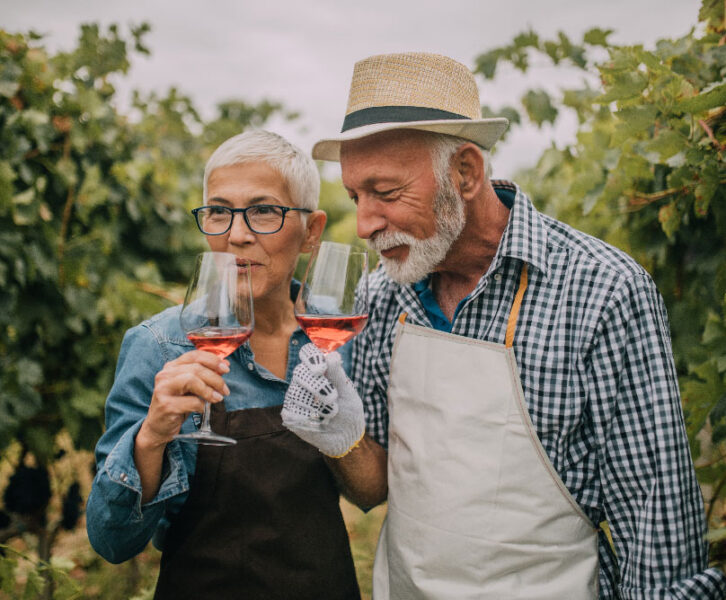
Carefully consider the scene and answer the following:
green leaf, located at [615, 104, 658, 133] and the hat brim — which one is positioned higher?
green leaf, located at [615, 104, 658, 133]

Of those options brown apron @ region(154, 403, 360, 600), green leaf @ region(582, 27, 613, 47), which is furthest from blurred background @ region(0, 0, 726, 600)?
brown apron @ region(154, 403, 360, 600)

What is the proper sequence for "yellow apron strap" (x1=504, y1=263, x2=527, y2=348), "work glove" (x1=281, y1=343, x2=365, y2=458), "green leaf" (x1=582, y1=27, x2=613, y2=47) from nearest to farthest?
"work glove" (x1=281, y1=343, x2=365, y2=458)
"yellow apron strap" (x1=504, y1=263, x2=527, y2=348)
"green leaf" (x1=582, y1=27, x2=613, y2=47)

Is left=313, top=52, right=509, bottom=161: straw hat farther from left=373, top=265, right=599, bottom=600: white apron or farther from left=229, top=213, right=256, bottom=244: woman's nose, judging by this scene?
left=373, top=265, right=599, bottom=600: white apron

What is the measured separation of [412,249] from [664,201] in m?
1.18

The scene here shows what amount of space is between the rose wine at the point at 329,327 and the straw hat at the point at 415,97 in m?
0.55

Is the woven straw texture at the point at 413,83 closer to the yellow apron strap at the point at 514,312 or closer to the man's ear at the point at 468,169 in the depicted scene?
the man's ear at the point at 468,169

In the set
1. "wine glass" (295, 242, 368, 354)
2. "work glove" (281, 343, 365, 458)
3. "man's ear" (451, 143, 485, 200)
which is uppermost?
"man's ear" (451, 143, 485, 200)

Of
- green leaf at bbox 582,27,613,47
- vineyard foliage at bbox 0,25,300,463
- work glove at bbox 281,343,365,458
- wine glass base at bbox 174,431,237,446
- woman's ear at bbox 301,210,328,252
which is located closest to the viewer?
wine glass base at bbox 174,431,237,446

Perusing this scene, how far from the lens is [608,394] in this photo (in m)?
1.58

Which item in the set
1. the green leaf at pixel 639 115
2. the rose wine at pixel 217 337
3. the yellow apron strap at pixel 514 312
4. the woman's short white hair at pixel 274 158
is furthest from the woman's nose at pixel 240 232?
the green leaf at pixel 639 115

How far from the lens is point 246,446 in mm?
1801

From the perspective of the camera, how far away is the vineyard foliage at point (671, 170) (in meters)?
1.84

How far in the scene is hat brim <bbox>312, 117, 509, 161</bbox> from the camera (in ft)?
5.65

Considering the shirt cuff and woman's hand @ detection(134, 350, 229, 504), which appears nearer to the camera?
woman's hand @ detection(134, 350, 229, 504)
